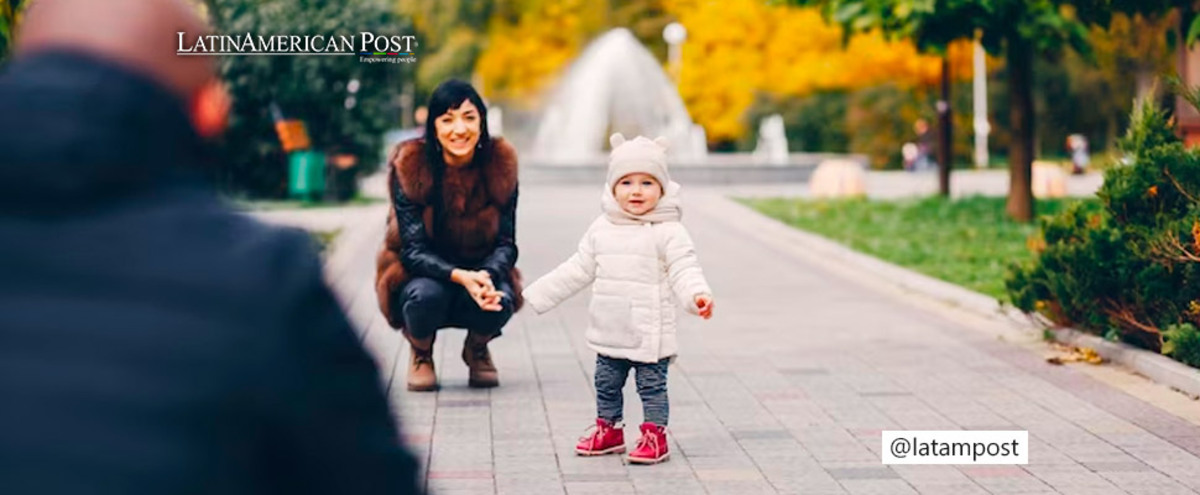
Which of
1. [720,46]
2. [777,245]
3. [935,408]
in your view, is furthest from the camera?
[720,46]

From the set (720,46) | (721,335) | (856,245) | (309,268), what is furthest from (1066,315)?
(720,46)

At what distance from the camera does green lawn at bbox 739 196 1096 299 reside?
1588 cm

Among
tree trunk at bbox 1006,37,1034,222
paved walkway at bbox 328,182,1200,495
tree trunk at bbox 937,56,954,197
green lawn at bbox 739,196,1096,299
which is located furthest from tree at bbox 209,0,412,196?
paved walkway at bbox 328,182,1200,495

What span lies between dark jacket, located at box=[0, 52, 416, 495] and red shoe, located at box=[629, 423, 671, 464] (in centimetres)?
533

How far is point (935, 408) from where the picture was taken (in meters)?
8.73

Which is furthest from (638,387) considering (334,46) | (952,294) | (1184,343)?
(334,46)

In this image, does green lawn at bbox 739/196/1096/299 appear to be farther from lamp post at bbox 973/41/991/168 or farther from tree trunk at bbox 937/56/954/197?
lamp post at bbox 973/41/991/168

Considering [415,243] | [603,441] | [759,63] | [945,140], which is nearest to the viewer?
[603,441]

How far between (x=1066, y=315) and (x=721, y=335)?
6.95 feet

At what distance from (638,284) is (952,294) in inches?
268

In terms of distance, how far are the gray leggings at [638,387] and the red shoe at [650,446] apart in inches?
1.1

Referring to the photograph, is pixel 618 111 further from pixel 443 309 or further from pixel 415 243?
pixel 415 243

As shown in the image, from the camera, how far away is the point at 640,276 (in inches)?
287

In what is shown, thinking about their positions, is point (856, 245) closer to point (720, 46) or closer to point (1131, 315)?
point (1131, 315)
